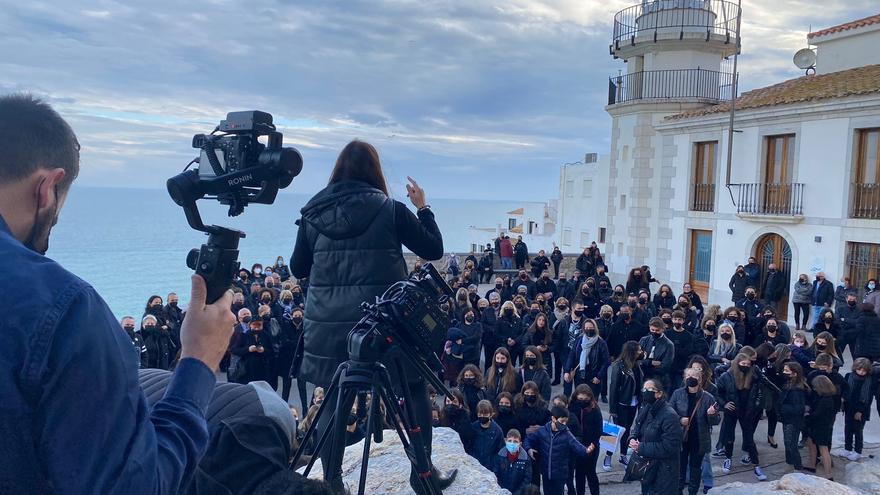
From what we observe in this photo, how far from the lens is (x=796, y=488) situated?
245 inches

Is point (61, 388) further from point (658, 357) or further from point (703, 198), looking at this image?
point (703, 198)

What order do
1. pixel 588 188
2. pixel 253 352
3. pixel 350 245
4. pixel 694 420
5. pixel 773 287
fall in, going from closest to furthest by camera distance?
pixel 350 245 → pixel 694 420 → pixel 253 352 → pixel 773 287 → pixel 588 188

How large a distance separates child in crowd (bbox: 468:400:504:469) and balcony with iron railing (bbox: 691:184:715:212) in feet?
52.7

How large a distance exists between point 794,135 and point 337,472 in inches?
755

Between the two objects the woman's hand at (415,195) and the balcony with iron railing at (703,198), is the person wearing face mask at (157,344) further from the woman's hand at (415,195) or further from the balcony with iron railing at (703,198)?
the balcony with iron railing at (703,198)

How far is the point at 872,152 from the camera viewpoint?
1694 cm

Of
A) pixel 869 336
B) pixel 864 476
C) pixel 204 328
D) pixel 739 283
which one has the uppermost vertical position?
pixel 204 328

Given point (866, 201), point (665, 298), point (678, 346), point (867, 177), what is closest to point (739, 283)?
point (866, 201)

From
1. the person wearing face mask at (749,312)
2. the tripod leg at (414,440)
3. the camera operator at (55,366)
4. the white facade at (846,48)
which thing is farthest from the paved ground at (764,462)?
the white facade at (846,48)

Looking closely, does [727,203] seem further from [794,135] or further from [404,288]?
[404,288]

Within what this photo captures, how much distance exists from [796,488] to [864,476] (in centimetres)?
254

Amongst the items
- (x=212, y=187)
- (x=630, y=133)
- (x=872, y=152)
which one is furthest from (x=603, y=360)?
(x=630, y=133)

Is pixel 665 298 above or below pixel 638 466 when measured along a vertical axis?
above

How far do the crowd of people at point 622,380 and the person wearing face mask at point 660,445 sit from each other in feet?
0.04
